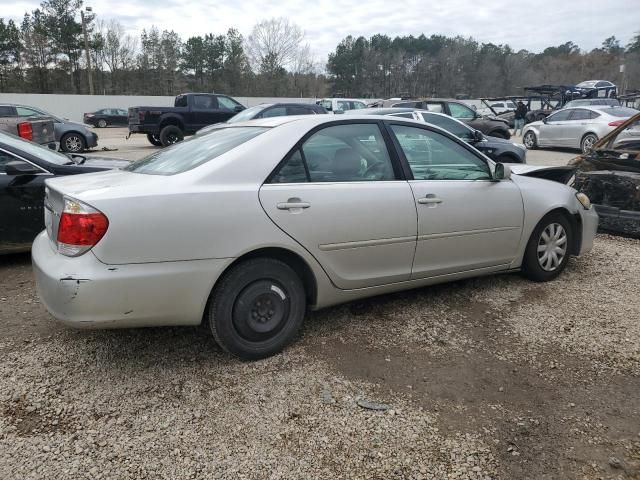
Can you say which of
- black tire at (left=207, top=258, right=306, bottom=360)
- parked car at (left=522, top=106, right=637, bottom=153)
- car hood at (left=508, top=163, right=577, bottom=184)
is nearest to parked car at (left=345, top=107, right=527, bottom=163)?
car hood at (left=508, top=163, right=577, bottom=184)

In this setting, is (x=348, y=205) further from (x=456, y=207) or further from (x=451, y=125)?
(x=451, y=125)

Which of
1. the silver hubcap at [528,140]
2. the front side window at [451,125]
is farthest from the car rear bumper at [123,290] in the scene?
the silver hubcap at [528,140]

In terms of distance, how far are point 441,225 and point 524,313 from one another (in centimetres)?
98

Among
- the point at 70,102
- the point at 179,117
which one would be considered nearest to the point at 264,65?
the point at 70,102

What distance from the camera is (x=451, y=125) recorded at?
30.7 ft

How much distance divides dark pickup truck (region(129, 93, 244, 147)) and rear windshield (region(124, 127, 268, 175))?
1343cm

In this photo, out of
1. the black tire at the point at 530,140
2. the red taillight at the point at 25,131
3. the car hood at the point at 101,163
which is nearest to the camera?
the car hood at the point at 101,163

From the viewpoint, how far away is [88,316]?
2607mm

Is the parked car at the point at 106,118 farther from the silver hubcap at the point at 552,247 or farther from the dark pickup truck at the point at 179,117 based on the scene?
the silver hubcap at the point at 552,247

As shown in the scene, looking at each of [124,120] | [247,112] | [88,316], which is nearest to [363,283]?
[88,316]

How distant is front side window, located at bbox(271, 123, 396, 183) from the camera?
317 cm

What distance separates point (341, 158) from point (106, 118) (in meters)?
37.2

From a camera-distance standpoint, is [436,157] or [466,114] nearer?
[436,157]

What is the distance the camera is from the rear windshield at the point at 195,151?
312cm
